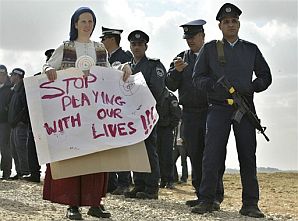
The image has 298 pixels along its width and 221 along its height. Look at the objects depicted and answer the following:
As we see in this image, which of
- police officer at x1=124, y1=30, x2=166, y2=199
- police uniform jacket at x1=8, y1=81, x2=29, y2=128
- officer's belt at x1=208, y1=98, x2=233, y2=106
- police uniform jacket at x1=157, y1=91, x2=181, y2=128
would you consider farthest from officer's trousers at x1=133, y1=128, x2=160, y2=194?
police uniform jacket at x1=8, y1=81, x2=29, y2=128

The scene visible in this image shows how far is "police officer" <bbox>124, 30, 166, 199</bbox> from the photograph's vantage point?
7895 mm

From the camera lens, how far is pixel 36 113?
589cm

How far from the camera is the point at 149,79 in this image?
25.9 ft

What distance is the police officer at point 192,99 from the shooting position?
23.6 feet

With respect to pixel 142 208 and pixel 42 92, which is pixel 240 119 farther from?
pixel 42 92

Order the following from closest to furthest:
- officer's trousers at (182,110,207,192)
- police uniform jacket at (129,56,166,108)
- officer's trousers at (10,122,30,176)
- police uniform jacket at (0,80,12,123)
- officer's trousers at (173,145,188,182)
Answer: officer's trousers at (182,110,207,192) → police uniform jacket at (129,56,166,108) → officer's trousers at (10,122,30,176) → police uniform jacket at (0,80,12,123) → officer's trousers at (173,145,188,182)

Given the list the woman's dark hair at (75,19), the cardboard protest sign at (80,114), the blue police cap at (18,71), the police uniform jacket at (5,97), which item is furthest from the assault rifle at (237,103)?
the police uniform jacket at (5,97)

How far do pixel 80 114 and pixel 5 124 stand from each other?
6616mm

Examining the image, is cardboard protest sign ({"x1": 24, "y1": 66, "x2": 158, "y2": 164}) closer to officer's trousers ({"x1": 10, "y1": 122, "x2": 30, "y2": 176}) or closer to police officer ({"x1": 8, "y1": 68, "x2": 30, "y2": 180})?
police officer ({"x1": 8, "y1": 68, "x2": 30, "y2": 180})

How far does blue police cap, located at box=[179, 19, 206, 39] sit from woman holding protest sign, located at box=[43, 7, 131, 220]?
1490mm

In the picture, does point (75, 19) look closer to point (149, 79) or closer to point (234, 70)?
point (234, 70)

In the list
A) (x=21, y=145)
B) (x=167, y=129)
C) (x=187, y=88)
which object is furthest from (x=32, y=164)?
(x=187, y=88)

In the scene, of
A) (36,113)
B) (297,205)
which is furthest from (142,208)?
(297,205)

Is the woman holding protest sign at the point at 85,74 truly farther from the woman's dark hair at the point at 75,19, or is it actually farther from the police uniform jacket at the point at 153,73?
the police uniform jacket at the point at 153,73
